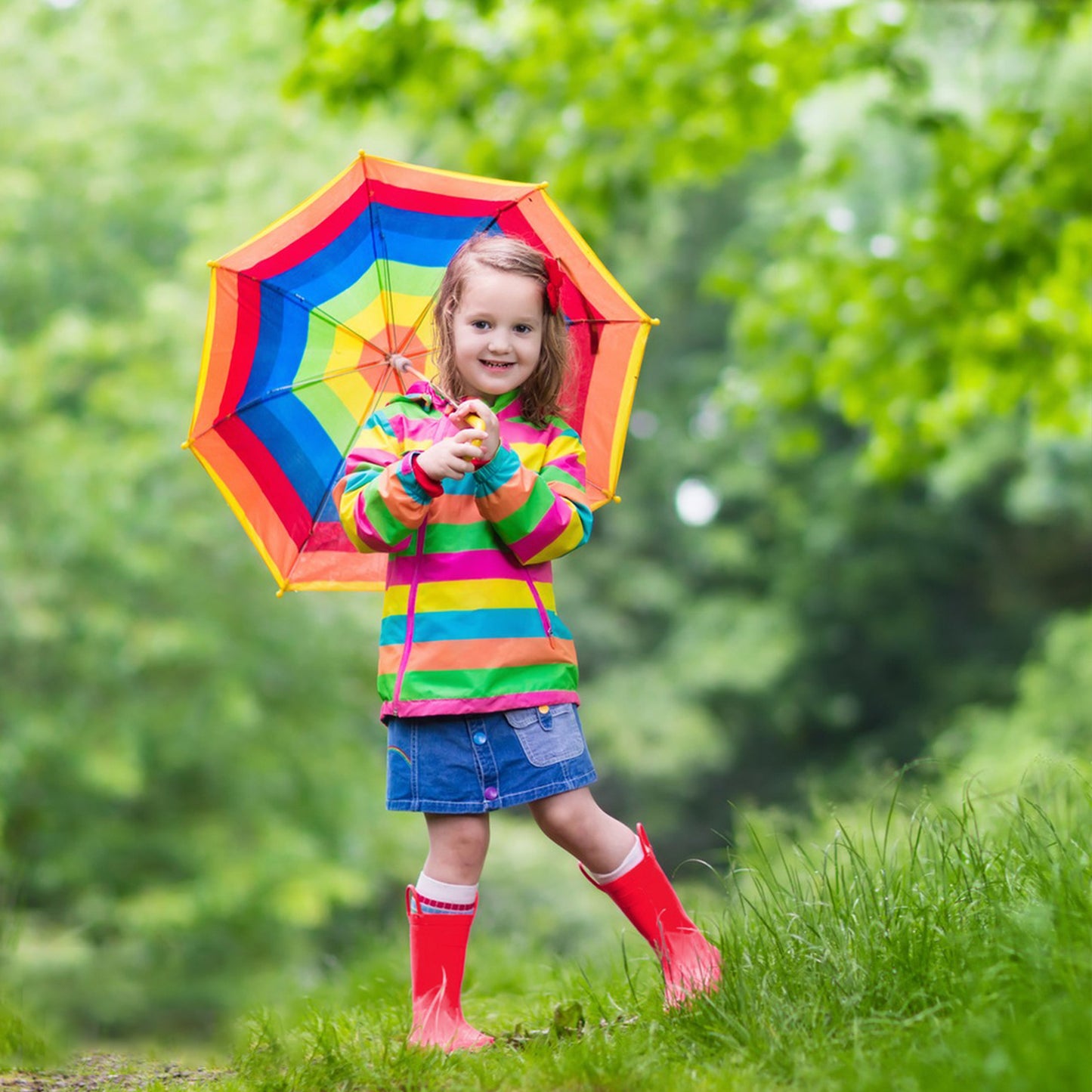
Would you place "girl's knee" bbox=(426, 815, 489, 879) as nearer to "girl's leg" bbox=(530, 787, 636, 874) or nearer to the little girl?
the little girl

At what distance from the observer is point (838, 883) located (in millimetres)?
2385

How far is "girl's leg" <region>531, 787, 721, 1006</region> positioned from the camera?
8.08 ft

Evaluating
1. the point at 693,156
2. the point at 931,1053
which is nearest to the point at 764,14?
the point at 693,156

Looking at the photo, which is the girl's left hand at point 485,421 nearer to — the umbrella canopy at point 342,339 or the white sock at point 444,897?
the umbrella canopy at point 342,339

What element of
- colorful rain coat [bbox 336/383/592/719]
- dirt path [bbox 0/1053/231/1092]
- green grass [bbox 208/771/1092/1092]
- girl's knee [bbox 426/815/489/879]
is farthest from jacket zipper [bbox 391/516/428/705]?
dirt path [bbox 0/1053/231/1092]

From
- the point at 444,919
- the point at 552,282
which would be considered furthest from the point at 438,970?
the point at 552,282

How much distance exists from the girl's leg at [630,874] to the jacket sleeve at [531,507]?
1.50 ft

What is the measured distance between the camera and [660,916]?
8.32 feet

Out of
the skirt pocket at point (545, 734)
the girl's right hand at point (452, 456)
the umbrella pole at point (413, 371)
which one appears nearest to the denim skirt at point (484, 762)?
the skirt pocket at point (545, 734)

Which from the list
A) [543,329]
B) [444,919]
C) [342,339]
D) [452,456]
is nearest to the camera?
[452,456]

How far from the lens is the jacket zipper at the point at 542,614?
246 centimetres

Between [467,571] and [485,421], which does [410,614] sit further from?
[485,421]

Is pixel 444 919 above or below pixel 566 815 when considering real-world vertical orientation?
below

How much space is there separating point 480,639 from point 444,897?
49 cm
